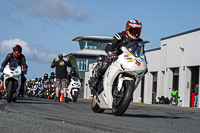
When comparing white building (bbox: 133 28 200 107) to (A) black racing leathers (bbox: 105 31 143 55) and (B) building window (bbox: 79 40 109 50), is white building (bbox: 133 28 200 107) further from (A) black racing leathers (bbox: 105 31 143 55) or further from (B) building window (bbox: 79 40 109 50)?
(B) building window (bbox: 79 40 109 50)

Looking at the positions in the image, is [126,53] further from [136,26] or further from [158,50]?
[158,50]

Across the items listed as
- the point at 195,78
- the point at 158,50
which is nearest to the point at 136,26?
the point at 195,78

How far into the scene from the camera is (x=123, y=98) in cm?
780

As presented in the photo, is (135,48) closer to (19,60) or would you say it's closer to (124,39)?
(124,39)

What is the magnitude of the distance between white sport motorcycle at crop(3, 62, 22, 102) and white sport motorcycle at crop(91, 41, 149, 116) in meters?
5.06

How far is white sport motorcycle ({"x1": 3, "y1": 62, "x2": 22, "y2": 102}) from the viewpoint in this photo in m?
13.1

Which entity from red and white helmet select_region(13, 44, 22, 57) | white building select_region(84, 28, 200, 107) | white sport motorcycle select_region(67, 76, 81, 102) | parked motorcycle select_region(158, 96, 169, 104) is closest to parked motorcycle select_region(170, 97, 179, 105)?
white building select_region(84, 28, 200, 107)

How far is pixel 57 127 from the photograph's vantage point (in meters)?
5.23

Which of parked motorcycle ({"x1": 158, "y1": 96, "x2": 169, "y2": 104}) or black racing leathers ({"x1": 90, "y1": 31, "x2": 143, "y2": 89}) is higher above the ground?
black racing leathers ({"x1": 90, "y1": 31, "x2": 143, "y2": 89})

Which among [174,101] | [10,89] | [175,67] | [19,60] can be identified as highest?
[175,67]

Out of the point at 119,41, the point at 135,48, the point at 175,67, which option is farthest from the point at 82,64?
the point at 135,48

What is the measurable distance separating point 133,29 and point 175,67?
2840 cm

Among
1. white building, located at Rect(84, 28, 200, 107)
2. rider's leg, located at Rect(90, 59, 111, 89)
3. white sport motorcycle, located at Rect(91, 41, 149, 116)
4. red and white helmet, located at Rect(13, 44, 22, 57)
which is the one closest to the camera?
white sport motorcycle, located at Rect(91, 41, 149, 116)

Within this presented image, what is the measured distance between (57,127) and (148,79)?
127 feet
